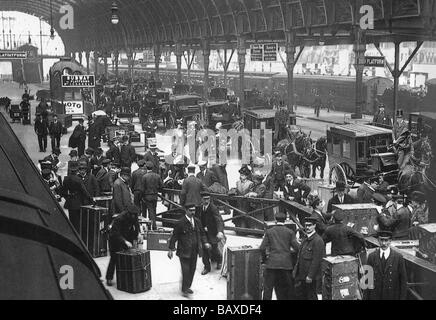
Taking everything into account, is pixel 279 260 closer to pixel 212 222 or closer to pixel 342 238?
pixel 342 238

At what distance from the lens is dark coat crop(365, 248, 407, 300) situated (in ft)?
23.2

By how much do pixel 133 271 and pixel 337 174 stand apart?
8.71m

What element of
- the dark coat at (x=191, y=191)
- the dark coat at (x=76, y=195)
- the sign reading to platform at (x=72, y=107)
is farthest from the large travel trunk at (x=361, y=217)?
the sign reading to platform at (x=72, y=107)

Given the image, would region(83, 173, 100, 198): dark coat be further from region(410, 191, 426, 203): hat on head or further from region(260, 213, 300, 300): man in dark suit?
region(410, 191, 426, 203): hat on head

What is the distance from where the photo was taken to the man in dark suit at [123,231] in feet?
29.8

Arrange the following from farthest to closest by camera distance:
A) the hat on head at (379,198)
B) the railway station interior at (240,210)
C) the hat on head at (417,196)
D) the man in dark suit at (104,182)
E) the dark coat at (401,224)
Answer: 1. the man in dark suit at (104,182)
2. the hat on head at (417,196)
3. the hat on head at (379,198)
4. the dark coat at (401,224)
5. the railway station interior at (240,210)

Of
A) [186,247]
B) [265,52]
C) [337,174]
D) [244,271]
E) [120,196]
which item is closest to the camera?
[244,271]

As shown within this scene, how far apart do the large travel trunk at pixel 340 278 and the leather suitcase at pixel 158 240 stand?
4455 millimetres

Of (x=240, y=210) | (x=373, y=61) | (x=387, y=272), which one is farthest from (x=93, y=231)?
(x=373, y=61)

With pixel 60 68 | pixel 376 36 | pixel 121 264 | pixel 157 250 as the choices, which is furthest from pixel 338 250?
pixel 60 68

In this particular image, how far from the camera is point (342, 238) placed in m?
7.96

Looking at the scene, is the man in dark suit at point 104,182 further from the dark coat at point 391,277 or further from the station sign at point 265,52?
the station sign at point 265,52

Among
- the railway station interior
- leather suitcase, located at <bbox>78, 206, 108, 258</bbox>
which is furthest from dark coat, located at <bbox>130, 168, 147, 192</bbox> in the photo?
leather suitcase, located at <bbox>78, 206, 108, 258</bbox>
